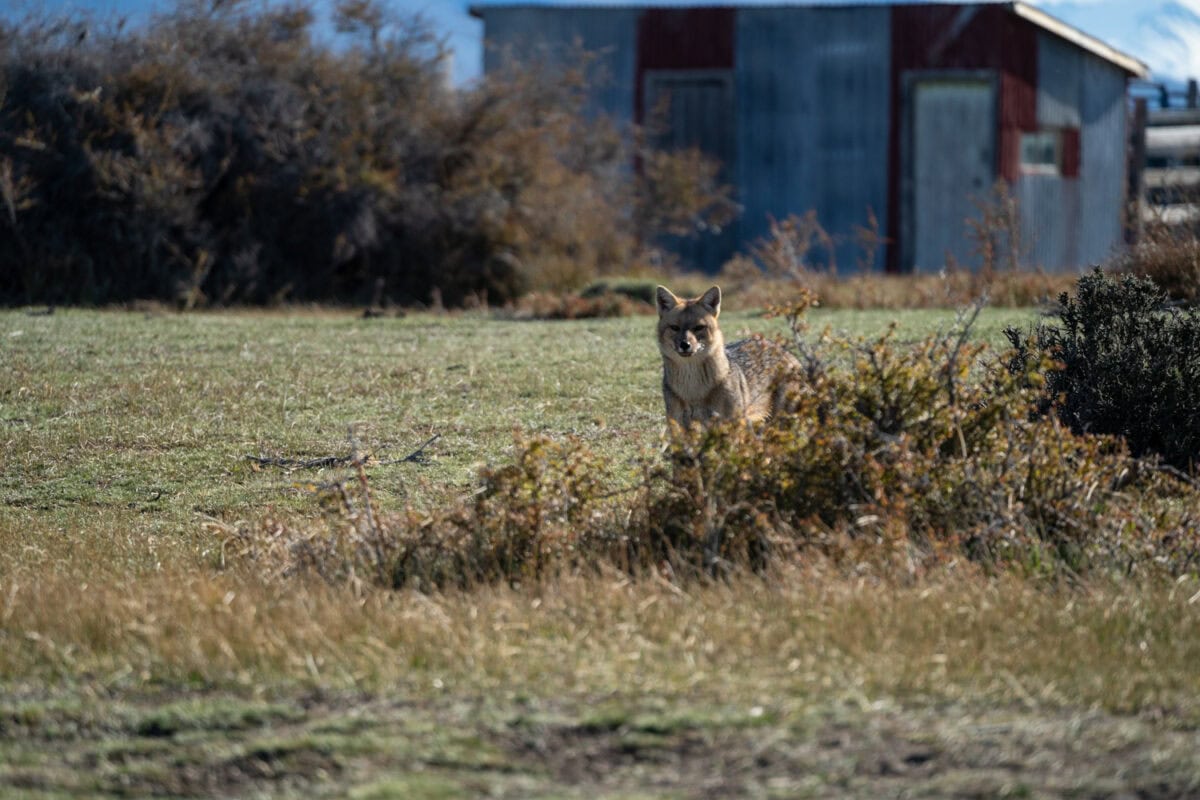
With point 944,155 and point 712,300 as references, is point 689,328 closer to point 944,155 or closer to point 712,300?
point 712,300

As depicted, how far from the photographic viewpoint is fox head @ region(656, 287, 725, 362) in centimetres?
945

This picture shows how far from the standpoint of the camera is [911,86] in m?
28.5

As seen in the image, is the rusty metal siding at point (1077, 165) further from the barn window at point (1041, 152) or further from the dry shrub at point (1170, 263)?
the dry shrub at point (1170, 263)

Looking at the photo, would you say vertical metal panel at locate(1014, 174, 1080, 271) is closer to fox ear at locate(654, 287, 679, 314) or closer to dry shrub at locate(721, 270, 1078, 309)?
dry shrub at locate(721, 270, 1078, 309)

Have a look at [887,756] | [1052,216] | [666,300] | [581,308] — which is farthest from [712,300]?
[1052,216]

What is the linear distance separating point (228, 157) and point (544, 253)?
464cm

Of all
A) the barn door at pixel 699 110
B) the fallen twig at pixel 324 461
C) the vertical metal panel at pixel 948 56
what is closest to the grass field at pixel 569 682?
the fallen twig at pixel 324 461

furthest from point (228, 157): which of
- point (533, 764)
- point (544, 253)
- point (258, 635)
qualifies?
point (533, 764)

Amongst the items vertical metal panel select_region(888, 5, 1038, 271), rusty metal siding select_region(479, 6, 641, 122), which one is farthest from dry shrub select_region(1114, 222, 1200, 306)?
rusty metal siding select_region(479, 6, 641, 122)

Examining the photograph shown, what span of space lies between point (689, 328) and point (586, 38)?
800 inches

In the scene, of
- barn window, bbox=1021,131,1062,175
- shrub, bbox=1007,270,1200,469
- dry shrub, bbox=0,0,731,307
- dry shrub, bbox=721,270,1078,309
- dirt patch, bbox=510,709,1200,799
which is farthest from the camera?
barn window, bbox=1021,131,1062,175

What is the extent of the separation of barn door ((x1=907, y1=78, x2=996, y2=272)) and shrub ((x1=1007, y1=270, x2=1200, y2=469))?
1946 cm

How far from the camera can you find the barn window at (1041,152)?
3014cm

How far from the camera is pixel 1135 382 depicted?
9.20m
